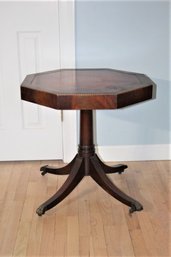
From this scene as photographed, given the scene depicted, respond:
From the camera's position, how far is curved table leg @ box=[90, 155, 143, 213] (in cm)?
199

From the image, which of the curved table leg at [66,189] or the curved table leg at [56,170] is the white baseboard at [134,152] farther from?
the curved table leg at [66,189]

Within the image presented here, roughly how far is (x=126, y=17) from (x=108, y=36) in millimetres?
143

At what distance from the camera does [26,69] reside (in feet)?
7.69

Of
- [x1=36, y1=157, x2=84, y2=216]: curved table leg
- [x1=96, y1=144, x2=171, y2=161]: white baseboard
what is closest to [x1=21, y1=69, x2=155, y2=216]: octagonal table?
[x1=36, y1=157, x2=84, y2=216]: curved table leg

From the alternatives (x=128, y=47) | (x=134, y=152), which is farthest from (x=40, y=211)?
(x=128, y=47)

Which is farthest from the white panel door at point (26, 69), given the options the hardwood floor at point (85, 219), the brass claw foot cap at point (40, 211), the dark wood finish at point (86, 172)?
the brass claw foot cap at point (40, 211)

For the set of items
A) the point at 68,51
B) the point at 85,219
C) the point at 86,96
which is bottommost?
the point at 85,219

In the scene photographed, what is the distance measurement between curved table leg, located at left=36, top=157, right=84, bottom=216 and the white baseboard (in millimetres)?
477

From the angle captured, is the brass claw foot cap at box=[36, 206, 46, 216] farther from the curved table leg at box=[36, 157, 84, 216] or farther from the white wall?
the white wall

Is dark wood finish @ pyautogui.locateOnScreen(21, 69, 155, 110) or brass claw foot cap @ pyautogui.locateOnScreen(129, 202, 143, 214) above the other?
dark wood finish @ pyautogui.locateOnScreen(21, 69, 155, 110)

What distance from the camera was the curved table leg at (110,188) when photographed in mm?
1989

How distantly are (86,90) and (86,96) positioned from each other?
0.06 meters

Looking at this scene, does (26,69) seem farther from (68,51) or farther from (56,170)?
(56,170)

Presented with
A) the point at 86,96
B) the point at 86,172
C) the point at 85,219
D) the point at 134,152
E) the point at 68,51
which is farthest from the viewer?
the point at 134,152
